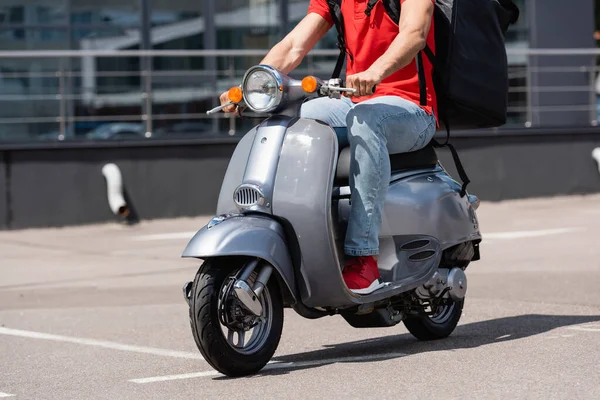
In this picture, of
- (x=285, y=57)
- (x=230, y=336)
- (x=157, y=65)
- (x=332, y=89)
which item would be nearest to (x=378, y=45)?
(x=285, y=57)

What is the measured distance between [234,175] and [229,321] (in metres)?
0.72

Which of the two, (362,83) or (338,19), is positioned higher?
(338,19)

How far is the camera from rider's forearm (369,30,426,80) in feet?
17.9

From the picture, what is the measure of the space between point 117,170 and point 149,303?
5.17 metres

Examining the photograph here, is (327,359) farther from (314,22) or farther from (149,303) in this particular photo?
(149,303)

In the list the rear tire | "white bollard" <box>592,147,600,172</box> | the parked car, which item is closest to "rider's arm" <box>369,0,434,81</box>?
the rear tire

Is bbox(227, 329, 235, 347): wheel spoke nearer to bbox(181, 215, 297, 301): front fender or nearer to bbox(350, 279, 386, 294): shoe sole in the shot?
bbox(181, 215, 297, 301): front fender

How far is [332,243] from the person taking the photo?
5410 millimetres

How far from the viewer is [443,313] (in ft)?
21.0

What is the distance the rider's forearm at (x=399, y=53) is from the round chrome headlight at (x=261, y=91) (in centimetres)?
42

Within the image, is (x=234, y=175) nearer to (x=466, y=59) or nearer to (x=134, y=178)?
(x=466, y=59)

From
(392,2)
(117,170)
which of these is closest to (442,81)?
(392,2)

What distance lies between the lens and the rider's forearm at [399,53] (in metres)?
5.46

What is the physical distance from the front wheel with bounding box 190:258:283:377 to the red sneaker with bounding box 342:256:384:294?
0.36 metres
